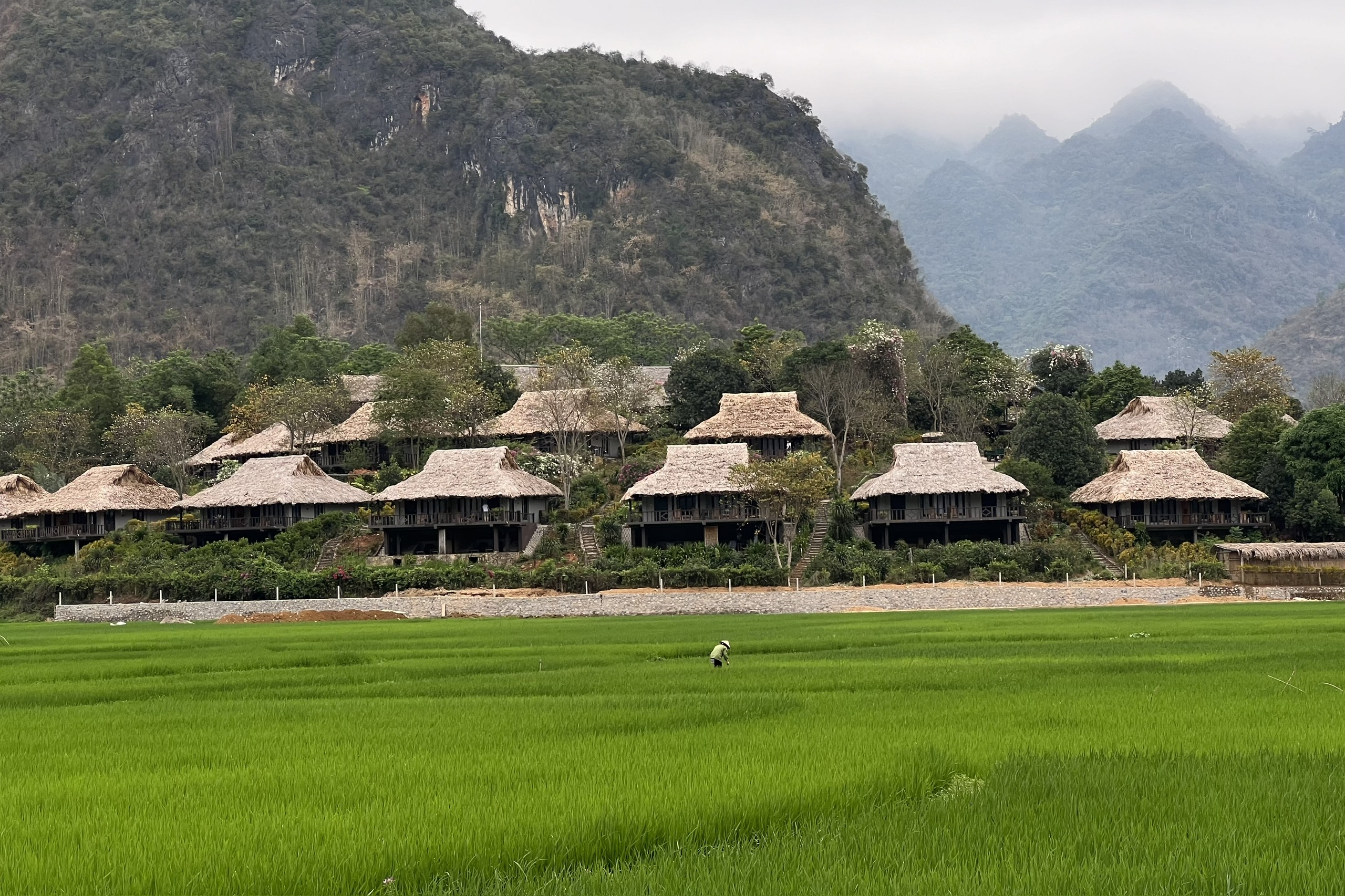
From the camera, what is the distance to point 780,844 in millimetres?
7289

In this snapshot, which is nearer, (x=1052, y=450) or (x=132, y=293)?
(x=1052, y=450)

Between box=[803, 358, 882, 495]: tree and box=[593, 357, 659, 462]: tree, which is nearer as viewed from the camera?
box=[803, 358, 882, 495]: tree

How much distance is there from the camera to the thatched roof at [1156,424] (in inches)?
2429

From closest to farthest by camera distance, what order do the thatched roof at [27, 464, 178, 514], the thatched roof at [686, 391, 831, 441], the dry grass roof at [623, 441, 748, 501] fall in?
the dry grass roof at [623, 441, 748, 501], the thatched roof at [27, 464, 178, 514], the thatched roof at [686, 391, 831, 441]

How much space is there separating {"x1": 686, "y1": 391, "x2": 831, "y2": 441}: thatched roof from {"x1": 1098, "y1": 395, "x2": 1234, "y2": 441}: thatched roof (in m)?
13.8

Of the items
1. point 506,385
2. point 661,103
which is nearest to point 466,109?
point 661,103

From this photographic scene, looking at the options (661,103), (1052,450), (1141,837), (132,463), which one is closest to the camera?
(1141,837)

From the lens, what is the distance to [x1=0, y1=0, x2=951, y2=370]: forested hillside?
444 ft

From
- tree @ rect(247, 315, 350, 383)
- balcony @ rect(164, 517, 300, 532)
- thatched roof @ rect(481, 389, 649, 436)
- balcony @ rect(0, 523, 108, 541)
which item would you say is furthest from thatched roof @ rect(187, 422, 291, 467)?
thatched roof @ rect(481, 389, 649, 436)

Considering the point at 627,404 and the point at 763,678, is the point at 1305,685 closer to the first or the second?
the point at 763,678

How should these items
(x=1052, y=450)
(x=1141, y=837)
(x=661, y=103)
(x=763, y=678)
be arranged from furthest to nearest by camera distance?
(x=661, y=103) < (x=1052, y=450) < (x=763, y=678) < (x=1141, y=837)

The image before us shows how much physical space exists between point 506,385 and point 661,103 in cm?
9444

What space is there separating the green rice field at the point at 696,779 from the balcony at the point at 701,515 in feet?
104

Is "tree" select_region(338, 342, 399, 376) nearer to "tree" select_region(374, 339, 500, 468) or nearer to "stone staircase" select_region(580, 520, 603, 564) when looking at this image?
"tree" select_region(374, 339, 500, 468)
